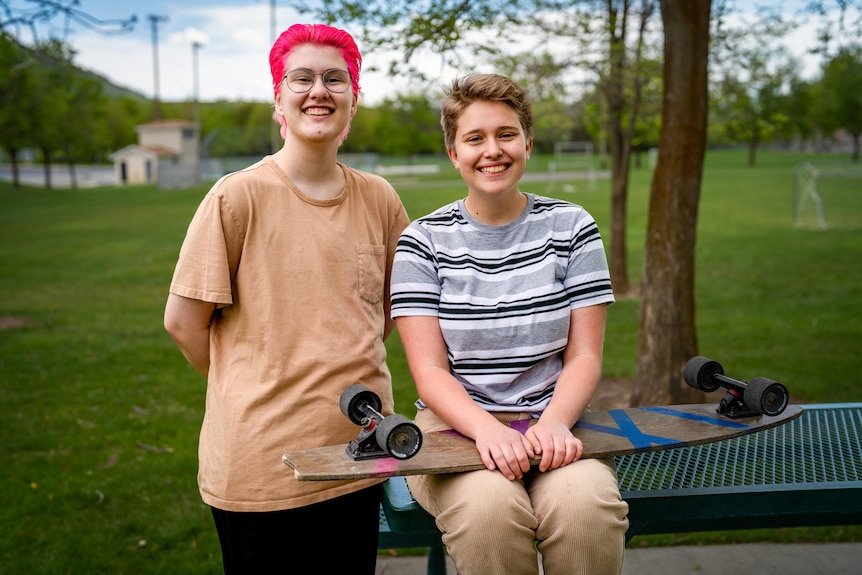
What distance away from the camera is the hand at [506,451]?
218 centimetres

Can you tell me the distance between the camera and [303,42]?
7.98 ft

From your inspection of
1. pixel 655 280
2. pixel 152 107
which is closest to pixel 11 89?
pixel 655 280

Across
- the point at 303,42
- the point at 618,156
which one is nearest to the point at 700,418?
the point at 303,42

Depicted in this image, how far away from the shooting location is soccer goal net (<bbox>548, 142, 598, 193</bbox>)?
1509 inches

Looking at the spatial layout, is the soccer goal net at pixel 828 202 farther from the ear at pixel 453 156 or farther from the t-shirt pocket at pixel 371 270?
the t-shirt pocket at pixel 371 270

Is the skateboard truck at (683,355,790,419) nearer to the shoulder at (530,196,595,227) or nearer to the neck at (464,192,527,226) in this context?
the shoulder at (530,196,595,227)

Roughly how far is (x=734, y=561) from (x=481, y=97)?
8.60 feet

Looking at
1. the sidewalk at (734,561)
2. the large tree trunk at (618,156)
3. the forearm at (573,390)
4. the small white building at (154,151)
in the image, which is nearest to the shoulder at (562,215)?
the forearm at (573,390)

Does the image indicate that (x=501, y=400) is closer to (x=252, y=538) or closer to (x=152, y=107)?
(x=252, y=538)

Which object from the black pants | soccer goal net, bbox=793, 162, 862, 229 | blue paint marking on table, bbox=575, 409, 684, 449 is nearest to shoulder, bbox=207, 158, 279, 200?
the black pants

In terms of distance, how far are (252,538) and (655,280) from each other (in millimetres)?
3455

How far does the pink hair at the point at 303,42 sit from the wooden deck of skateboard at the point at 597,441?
100 centimetres

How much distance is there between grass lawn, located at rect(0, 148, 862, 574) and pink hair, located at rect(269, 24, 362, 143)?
2.41m

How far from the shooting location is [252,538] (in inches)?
94.0
